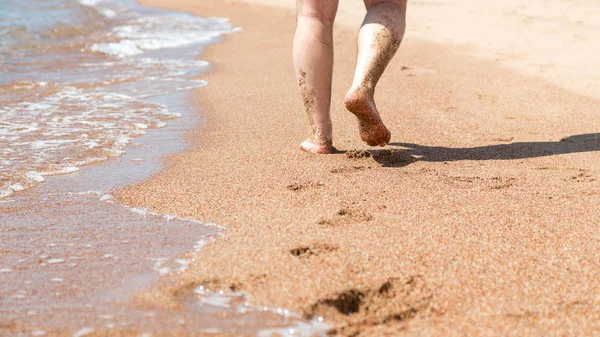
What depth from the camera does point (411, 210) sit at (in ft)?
7.80

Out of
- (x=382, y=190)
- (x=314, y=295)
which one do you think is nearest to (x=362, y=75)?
(x=382, y=190)

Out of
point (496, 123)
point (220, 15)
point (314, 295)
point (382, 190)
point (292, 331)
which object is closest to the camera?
point (292, 331)

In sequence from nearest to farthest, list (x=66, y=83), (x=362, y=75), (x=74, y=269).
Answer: (x=74, y=269) < (x=362, y=75) < (x=66, y=83)

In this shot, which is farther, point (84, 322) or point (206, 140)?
point (206, 140)

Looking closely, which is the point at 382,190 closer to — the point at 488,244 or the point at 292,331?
the point at 488,244

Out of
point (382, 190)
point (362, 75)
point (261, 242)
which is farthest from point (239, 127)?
point (261, 242)

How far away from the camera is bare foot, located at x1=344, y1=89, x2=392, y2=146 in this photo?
284 centimetres

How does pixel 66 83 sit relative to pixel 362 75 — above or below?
below

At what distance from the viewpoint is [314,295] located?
5.80 ft

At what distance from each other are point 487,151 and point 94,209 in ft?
5.41

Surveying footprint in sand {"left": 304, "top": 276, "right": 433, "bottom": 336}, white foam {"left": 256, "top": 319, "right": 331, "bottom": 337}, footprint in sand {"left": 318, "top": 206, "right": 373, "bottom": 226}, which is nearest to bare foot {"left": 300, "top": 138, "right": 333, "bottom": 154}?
footprint in sand {"left": 318, "top": 206, "right": 373, "bottom": 226}

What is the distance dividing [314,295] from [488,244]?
572mm

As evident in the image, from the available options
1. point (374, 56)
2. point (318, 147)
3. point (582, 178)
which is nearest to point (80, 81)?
point (318, 147)

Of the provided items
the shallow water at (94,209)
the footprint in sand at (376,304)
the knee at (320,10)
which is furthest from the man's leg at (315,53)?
the footprint in sand at (376,304)
